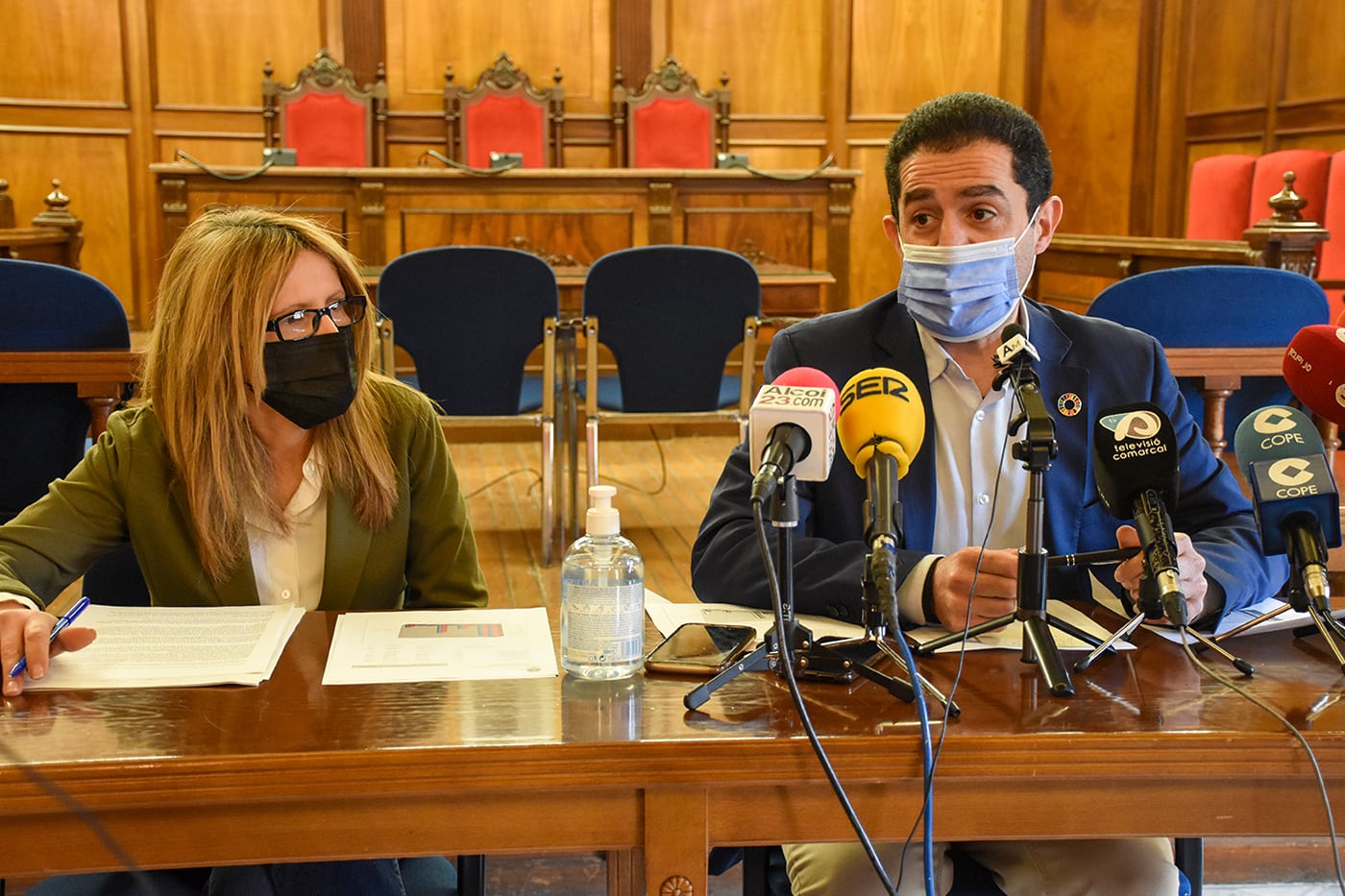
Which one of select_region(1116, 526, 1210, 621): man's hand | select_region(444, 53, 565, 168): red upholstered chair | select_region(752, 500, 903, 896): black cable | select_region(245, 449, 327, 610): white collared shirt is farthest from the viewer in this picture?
select_region(444, 53, 565, 168): red upholstered chair

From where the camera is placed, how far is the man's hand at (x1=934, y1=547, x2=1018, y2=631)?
1286mm

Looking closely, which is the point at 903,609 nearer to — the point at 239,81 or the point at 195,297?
the point at 195,297

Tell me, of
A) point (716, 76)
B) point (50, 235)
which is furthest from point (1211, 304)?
point (716, 76)

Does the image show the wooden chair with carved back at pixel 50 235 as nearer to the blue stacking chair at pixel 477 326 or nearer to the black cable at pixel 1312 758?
the blue stacking chair at pixel 477 326

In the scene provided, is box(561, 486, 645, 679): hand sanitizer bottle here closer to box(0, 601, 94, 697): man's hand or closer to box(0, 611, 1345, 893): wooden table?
box(0, 611, 1345, 893): wooden table

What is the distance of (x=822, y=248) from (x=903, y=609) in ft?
16.0

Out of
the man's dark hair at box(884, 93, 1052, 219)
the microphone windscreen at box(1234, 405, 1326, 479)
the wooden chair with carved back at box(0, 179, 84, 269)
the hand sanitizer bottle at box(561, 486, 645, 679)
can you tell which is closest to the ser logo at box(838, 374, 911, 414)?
the hand sanitizer bottle at box(561, 486, 645, 679)

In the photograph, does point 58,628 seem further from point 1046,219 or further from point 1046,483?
point 1046,219

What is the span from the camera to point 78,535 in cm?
154

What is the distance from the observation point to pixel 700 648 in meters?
1.27

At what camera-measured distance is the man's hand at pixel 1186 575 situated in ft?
4.20

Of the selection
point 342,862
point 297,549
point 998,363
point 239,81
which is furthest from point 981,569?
point 239,81

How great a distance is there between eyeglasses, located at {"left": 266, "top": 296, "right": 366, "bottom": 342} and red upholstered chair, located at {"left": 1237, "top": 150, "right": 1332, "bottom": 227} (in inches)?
211

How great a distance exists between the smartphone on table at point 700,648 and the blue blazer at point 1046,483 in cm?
14
